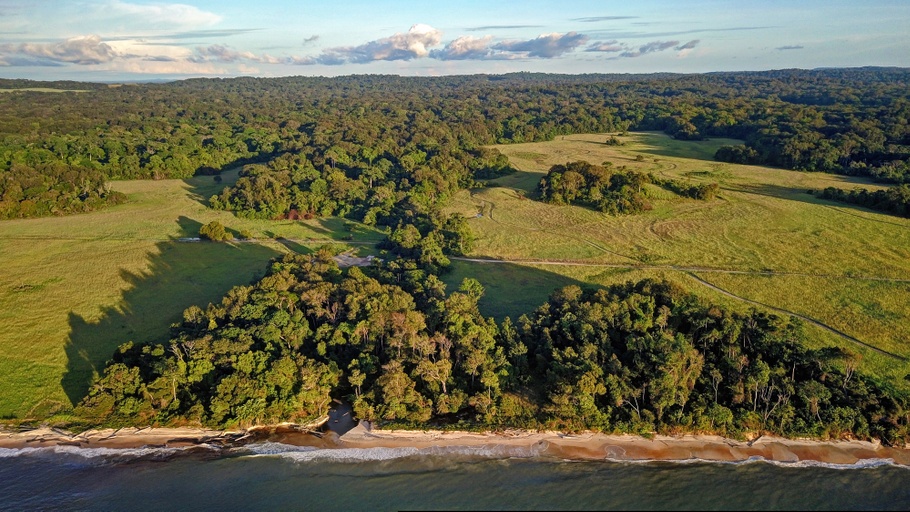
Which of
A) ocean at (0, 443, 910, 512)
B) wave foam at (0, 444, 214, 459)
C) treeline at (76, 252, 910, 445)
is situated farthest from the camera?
treeline at (76, 252, 910, 445)

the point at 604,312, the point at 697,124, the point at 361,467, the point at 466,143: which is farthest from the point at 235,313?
the point at 697,124

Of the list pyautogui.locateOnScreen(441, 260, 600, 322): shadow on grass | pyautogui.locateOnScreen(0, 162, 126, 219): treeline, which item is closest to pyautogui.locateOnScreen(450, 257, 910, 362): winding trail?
pyautogui.locateOnScreen(441, 260, 600, 322): shadow on grass

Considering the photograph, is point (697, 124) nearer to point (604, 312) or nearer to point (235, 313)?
point (604, 312)

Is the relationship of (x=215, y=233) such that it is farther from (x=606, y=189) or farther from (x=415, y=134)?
(x=415, y=134)

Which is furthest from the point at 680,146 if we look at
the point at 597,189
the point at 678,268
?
the point at 678,268

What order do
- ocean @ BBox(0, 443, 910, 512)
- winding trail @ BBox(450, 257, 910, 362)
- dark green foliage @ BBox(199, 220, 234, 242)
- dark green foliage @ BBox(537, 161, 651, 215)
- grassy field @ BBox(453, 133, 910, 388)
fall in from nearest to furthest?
ocean @ BBox(0, 443, 910, 512)
winding trail @ BBox(450, 257, 910, 362)
grassy field @ BBox(453, 133, 910, 388)
dark green foliage @ BBox(199, 220, 234, 242)
dark green foliage @ BBox(537, 161, 651, 215)

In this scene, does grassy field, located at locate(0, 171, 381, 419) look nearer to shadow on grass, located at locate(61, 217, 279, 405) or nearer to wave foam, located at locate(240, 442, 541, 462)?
shadow on grass, located at locate(61, 217, 279, 405)

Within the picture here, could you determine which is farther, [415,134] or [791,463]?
[415,134]
